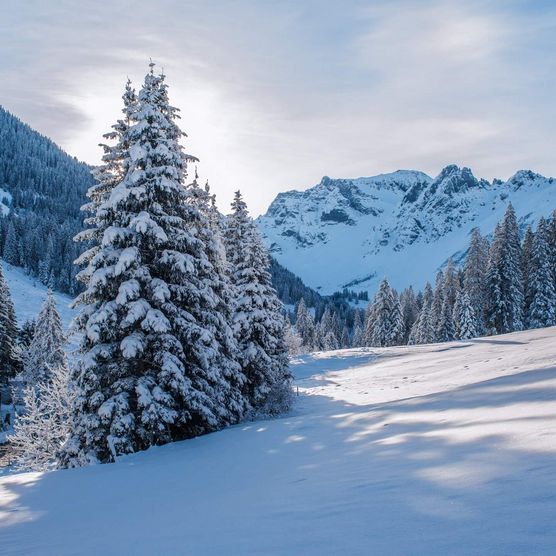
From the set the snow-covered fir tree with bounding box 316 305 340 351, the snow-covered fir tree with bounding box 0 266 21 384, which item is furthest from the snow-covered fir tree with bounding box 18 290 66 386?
the snow-covered fir tree with bounding box 316 305 340 351

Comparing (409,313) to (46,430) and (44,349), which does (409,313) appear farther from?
(46,430)

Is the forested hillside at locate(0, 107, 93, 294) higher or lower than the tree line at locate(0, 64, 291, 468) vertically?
higher

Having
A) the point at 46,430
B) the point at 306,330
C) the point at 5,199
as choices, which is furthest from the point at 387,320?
the point at 5,199

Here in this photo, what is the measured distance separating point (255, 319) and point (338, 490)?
18599 mm

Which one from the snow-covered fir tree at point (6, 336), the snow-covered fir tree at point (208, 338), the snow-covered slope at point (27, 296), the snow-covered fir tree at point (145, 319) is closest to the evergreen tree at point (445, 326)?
the snow-covered fir tree at point (208, 338)

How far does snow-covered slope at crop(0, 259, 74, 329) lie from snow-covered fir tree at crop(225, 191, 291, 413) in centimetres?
6214

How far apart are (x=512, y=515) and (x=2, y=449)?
45.7 meters

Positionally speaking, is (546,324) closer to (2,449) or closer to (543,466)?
(543,466)

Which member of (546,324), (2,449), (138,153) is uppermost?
(138,153)

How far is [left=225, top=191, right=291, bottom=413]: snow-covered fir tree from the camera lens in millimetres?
22734

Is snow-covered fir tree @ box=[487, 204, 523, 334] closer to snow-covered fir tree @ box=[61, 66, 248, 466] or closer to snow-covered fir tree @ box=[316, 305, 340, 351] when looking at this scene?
snow-covered fir tree @ box=[61, 66, 248, 466]

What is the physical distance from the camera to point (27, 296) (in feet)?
296

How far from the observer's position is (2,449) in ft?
127

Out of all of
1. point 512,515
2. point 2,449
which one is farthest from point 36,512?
point 2,449
